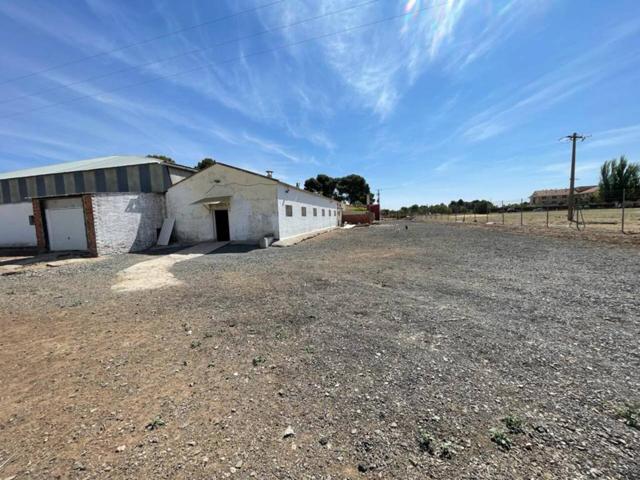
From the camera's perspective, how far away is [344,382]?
2820 millimetres

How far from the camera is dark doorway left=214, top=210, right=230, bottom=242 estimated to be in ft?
57.5

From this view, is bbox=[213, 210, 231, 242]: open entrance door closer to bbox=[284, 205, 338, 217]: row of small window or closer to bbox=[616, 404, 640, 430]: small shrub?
bbox=[284, 205, 338, 217]: row of small window

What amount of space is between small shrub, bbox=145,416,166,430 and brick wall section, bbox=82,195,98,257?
1462 centimetres

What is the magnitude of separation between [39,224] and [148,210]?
16.5ft

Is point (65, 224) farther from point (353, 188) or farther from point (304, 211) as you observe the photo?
point (353, 188)

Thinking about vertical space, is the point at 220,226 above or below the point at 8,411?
above

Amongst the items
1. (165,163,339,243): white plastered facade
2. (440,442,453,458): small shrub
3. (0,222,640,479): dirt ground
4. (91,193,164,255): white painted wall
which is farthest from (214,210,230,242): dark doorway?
(440,442,453,458): small shrub

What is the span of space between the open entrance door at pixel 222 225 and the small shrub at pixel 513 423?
1698 centimetres

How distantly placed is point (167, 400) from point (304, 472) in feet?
5.27

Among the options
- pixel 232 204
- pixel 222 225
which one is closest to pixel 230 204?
pixel 232 204

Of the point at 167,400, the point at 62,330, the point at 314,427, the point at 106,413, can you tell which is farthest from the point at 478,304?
the point at 62,330

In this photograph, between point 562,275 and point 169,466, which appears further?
point 562,275

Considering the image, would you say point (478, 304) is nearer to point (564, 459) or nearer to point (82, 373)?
point (564, 459)

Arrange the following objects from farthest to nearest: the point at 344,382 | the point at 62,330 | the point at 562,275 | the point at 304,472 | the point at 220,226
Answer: the point at 220,226, the point at 562,275, the point at 62,330, the point at 344,382, the point at 304,472
